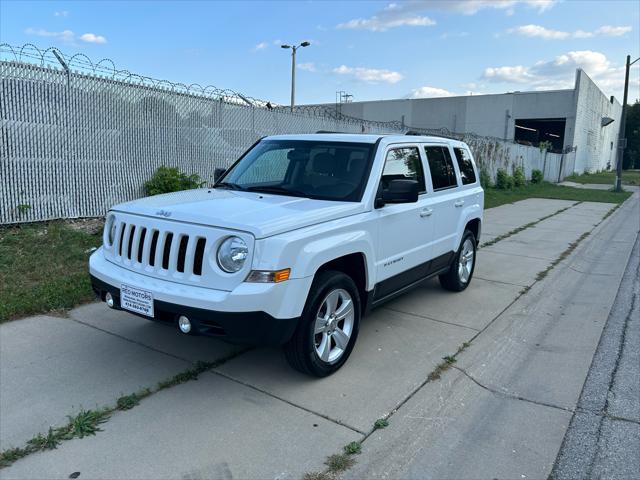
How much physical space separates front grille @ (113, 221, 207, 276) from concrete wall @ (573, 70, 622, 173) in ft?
146

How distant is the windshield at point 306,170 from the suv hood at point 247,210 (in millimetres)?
196

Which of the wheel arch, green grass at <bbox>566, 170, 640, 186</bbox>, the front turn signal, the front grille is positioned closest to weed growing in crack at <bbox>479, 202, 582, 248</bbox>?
the wheel arch

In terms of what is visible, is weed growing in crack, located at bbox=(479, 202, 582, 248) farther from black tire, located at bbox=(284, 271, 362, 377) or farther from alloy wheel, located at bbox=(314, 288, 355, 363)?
black tire, located at bbox=(284, 271, 362, 377)

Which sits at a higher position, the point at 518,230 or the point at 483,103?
the point at 483,103

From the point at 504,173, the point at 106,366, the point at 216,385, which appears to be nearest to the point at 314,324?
the point at 216,385

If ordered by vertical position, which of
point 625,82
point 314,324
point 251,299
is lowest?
point 314,324

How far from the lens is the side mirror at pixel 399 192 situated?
427 centimetres

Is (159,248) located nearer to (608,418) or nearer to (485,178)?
(608,418)

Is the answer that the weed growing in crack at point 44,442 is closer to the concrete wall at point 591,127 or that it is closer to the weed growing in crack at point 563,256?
the weed growing in crack at point 563,256

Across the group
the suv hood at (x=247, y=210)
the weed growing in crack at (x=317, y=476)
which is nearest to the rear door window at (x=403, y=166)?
the suv hood at (x=247, y=210)

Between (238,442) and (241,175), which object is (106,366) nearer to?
(238,442)

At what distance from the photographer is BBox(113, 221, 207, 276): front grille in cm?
346

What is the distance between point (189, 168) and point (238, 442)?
753 centimetres

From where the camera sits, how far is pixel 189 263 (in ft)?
11.3
